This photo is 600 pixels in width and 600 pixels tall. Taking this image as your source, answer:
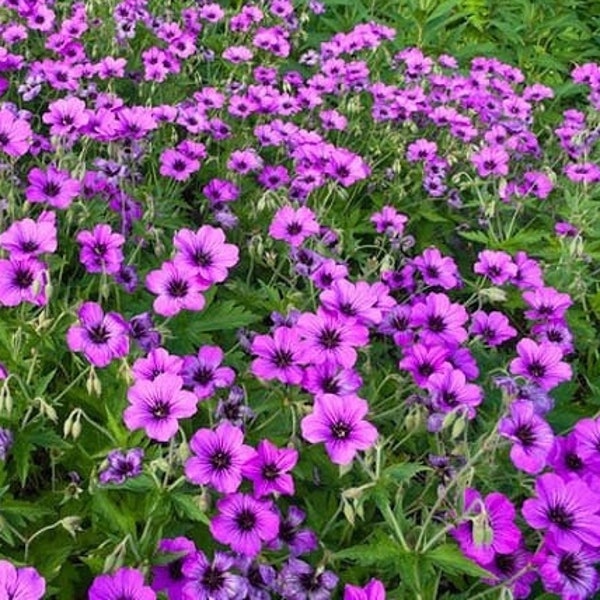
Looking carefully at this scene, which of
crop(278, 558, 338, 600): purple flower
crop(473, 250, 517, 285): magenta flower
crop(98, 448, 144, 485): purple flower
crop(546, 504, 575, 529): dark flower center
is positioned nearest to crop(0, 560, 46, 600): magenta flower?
crop(98, 448, 144, 485): purple flower

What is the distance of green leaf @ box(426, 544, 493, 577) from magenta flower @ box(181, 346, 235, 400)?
665 mm

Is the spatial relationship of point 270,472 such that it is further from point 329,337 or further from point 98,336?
point 98,336

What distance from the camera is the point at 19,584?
1.56 m

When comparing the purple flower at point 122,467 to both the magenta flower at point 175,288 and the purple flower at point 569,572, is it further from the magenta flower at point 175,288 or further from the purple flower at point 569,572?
the purple flower at point 569,572

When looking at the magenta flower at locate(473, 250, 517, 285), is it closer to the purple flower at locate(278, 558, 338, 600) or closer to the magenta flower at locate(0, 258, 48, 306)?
the purple flower at locate(278, 558, 338, 600)

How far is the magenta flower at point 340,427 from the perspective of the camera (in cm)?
191

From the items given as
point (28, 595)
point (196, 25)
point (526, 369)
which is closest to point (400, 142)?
point (196, 25)

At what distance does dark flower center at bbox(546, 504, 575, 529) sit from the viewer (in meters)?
1.89

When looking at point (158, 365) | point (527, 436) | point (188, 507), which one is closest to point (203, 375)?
point (158, 365)

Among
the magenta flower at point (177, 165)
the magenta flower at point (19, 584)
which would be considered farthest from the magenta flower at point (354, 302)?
the magenta flower at point (177, 165)

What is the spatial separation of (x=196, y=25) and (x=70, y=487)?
11.3ft

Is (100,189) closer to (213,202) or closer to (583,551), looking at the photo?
(213,202)

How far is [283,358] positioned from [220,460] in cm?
37

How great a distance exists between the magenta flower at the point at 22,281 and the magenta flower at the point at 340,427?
784 mm
